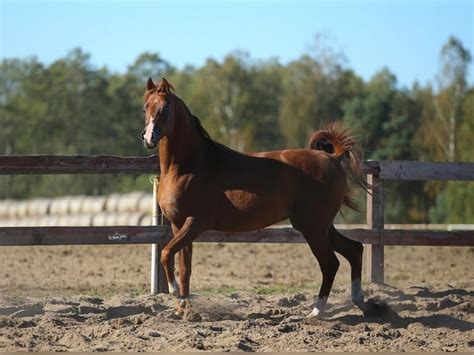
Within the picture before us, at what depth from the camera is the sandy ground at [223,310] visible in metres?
6.76

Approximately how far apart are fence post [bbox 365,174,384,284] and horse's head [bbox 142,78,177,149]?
330cm

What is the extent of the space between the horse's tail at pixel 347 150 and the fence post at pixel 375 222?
3.80 ft

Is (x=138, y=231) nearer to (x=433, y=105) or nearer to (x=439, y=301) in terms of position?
(x=439, y=301)

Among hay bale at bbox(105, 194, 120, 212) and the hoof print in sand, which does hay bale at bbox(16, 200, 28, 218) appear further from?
the hoof print in sand

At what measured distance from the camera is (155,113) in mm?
7879

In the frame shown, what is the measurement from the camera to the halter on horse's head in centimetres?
773

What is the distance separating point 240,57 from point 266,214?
47.5m

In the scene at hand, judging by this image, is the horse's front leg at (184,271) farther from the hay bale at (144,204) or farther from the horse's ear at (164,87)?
the hay bale at (144,204)

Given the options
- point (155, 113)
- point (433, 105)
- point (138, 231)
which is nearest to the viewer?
point (155, 113)

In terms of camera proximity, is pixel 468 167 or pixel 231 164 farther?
pixel 468 167

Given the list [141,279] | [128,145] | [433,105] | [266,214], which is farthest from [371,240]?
[128,145]

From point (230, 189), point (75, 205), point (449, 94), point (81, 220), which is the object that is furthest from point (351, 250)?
point (449, 94)

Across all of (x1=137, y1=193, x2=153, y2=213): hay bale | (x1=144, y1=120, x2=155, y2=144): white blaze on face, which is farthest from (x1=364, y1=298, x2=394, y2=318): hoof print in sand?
(x1=137, y1=193, x2=153, y2=213): hay bale

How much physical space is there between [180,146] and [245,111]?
152 ft
